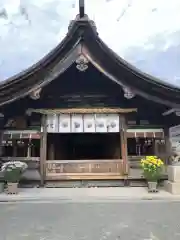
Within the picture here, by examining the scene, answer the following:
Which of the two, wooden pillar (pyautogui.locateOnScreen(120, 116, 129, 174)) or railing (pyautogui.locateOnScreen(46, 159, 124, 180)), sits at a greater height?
wooden pillar (pyautogui.locateOnScreen(120, 116, 129, 174))

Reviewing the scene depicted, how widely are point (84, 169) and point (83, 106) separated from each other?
2.59 m

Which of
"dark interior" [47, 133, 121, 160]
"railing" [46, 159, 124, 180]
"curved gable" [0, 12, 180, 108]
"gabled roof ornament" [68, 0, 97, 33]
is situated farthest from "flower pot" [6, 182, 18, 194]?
"gabled roof ornament" [68, 0, 97, 33]

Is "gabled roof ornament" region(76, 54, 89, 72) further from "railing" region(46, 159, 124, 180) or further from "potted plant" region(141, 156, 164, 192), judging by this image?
"potted plant" region(141, 156, 164, 192)

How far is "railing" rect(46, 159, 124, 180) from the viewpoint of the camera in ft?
38.9

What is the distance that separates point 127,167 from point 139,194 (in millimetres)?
2125

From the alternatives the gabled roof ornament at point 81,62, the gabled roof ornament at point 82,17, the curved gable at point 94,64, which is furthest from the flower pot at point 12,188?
the gabled roof ornament at point 82,17

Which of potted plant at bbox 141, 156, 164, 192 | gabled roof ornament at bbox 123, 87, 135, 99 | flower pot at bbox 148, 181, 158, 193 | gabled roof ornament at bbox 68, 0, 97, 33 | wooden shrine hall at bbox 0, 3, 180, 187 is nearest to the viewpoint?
flower pot at bbox 148, 181, 158, 193

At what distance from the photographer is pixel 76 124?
39.8ft

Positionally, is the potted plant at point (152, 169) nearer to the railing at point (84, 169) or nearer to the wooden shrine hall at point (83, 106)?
the wooden shrine hall at point (83, 106)

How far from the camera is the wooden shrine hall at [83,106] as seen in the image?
11.3 m

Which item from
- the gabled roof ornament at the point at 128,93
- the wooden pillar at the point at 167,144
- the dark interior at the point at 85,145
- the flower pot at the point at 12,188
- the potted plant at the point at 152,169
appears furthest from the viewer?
the dark interior at the point at 85,145

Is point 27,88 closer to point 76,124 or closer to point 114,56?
point 76,124

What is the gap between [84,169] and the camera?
39.6ft

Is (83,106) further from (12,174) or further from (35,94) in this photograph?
(12,174)
